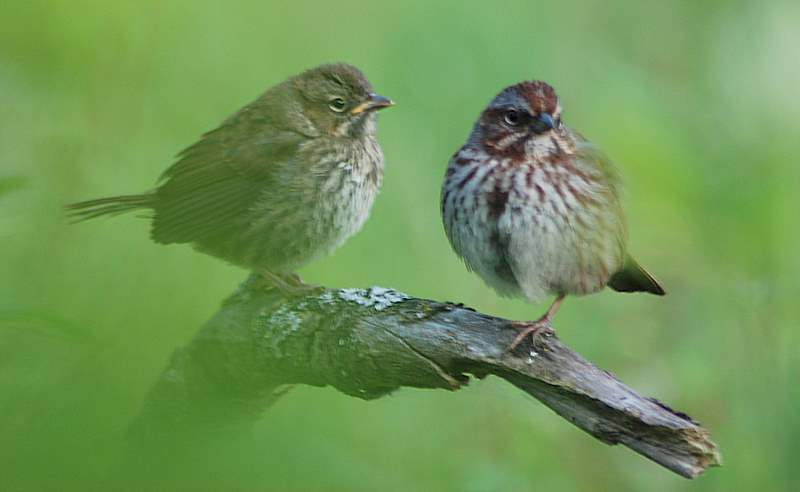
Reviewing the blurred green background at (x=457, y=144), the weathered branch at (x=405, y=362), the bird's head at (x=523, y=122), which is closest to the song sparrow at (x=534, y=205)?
the bird's head at (x=523, y=122)

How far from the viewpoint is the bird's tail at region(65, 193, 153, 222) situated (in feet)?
10.4

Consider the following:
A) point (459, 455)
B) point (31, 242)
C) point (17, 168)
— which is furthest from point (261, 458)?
point (459, 455)

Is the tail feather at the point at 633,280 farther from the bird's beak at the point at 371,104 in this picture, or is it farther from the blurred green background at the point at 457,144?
the bird's beak at the point at 371,104

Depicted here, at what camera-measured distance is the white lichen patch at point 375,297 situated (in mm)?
2779

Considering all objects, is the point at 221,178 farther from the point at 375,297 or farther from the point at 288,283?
the point at 375,297

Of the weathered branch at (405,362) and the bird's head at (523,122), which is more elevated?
the bird's head at (523,122)

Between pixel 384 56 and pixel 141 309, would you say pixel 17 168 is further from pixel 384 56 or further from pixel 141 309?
pixel 384 56

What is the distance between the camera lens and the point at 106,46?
3227mm

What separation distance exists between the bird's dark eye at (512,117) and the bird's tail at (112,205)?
1.36 metres

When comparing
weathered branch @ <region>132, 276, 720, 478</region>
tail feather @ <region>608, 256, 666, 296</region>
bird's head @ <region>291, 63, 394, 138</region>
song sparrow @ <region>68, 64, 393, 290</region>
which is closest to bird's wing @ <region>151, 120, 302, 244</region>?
song sparrow @ <region>68, 64, 393, 290</region>

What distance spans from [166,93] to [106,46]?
3.80ft

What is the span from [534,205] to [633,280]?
0.65 metres

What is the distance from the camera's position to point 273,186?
389cm

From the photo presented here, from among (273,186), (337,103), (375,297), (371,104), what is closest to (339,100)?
(337,103)
